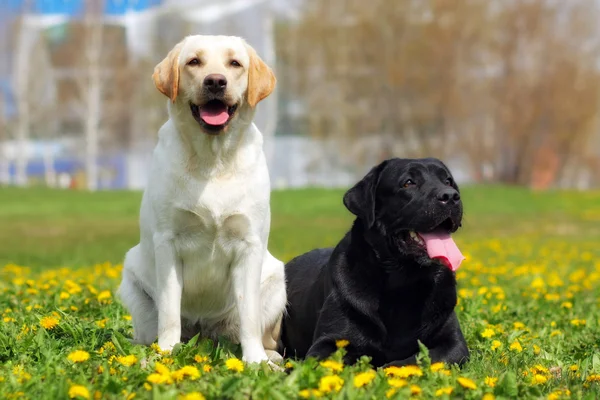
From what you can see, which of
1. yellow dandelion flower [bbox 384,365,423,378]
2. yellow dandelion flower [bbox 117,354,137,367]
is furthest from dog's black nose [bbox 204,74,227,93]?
yellow dandelion flower [bbox 384,365,423,378]

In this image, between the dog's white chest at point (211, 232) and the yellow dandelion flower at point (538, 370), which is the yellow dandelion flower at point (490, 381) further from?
the dog's white chest at point (211, 232)

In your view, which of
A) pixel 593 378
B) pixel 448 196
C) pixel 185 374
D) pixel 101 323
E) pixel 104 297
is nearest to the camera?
pixel 185 374

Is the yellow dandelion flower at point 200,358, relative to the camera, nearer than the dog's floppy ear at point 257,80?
Yes

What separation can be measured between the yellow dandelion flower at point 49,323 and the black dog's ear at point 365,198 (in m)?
1.75

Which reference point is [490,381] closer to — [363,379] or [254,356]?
[363,379]

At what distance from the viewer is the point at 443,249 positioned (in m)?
4.30

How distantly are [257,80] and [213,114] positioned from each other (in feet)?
1.05

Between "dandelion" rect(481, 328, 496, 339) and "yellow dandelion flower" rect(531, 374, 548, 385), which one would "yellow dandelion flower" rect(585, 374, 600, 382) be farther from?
"dandelion" rect(481, 328, 496, 339)

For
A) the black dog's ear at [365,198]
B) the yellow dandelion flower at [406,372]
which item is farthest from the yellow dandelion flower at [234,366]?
the black dog's ear at [365,198]

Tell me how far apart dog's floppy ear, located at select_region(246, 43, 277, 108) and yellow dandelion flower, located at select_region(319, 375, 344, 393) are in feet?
6.11

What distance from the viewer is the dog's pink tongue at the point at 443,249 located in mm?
4268

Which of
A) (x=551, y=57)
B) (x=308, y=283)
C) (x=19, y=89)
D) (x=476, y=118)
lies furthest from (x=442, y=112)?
(x=308, y=283)

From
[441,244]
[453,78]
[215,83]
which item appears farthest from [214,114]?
[453,78]

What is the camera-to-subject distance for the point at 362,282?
4516mm
